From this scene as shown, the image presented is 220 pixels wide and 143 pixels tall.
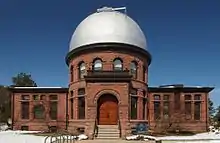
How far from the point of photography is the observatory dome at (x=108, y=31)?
1214 inches

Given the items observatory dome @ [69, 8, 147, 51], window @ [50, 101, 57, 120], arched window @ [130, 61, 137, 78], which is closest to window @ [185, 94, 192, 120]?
observatory dome @ [69, 8, 147, 51]

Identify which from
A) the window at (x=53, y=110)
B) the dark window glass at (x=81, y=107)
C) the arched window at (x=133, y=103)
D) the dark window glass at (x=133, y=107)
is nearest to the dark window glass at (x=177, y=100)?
the arched window at (x=133, y=103)

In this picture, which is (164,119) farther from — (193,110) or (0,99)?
(0,99)

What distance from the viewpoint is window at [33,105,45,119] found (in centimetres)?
3628

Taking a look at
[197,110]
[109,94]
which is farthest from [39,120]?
[197,110]

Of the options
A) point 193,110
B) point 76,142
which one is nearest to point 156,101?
point 193,110

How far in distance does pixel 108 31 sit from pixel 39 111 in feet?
40.4

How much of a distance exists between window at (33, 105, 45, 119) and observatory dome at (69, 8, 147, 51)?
7.80 meters

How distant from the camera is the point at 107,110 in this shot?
27.3m

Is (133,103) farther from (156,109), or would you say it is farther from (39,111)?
(39,111)

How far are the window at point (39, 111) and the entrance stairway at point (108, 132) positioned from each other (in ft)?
39.4

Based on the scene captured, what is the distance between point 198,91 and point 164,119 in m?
6.28

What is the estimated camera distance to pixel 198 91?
117 feet

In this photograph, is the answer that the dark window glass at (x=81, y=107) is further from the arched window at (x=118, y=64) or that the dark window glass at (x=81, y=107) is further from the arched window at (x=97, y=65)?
the arched window at (x=118, y=64)
